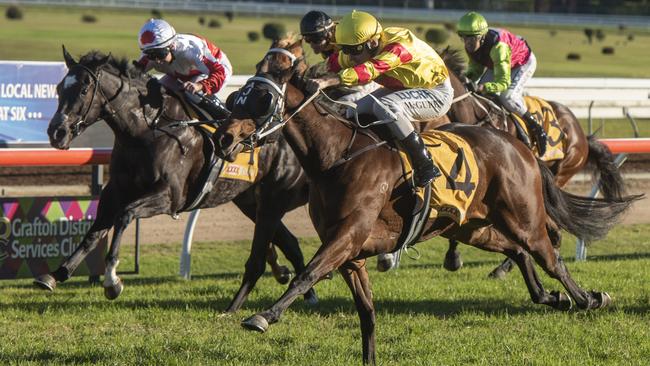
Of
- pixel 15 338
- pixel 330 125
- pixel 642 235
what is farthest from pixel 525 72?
pixel 15 338

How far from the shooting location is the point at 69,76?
Answer: 22.4ft

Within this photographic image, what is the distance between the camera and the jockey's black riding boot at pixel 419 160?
17.6ft

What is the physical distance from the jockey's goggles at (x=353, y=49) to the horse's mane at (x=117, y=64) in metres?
2.09

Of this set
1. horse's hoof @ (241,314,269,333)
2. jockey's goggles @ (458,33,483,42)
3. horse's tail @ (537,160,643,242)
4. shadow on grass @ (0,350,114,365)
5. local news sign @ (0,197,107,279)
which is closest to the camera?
horse's hoof @ (241,314,269,333)

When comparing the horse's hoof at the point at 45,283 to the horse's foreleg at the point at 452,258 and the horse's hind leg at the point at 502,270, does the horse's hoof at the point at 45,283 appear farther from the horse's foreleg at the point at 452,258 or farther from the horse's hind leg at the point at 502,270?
the horse's hind leg at the point at 502,270

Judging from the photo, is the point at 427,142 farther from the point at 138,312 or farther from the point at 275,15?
the point at 275,15

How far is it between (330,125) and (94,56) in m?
2.38

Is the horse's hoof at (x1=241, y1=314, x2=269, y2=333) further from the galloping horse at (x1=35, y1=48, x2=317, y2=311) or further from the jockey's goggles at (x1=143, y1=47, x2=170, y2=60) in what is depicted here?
the jockey's goggles at (x1=143, y1=47, x2=170, y2=60)

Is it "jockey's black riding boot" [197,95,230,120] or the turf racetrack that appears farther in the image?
"jockey's black riding boot" [197,95,230,120]

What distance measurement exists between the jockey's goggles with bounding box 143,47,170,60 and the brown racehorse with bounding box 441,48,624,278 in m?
2.25

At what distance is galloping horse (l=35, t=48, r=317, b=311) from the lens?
6742mm

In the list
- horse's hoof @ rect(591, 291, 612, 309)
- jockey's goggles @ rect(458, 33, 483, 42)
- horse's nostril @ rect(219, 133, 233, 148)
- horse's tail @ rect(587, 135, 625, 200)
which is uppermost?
horse's nostril @ rect(219, 133, 233, 148)

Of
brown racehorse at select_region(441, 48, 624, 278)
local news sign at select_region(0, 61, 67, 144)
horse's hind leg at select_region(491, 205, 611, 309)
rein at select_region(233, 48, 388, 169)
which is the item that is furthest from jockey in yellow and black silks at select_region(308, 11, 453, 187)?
local news sign at select_region(0, 61, 67, 144)

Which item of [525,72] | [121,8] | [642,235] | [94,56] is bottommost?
[121,8]
